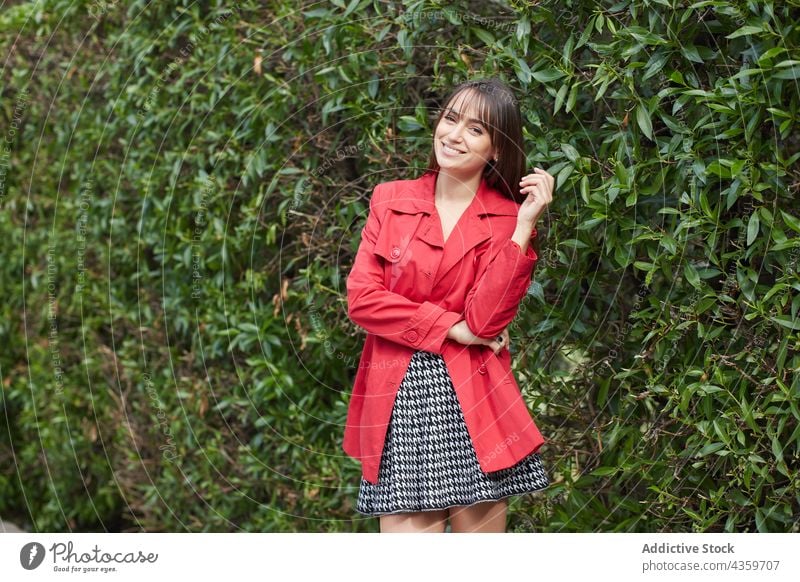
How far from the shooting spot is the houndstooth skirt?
2.71m

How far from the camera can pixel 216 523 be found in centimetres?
459

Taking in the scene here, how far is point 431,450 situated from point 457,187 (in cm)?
71

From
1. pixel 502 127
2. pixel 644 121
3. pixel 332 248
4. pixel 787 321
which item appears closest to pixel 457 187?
pixel 502 127

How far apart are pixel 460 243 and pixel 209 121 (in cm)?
202

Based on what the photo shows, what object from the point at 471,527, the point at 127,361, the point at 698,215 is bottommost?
the point at 127,361

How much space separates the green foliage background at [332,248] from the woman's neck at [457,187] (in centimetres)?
48

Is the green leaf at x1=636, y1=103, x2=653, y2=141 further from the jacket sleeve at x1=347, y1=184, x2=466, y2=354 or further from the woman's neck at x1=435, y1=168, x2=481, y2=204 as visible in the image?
the jacket sleeve at x1=347, y1=184, x2=466, y2=354

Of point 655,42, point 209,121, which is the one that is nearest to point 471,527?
point 655,42

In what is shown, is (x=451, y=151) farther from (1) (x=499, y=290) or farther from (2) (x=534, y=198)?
(1) (x=499, y=290)

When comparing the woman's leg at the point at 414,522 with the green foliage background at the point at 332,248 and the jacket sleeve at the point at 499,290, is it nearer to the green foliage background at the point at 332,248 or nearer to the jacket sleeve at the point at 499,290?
the jacket sleeve at the point at 499,290

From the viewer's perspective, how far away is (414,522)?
9.16 ft

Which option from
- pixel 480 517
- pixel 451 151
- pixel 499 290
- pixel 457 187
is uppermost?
pixel 451 151

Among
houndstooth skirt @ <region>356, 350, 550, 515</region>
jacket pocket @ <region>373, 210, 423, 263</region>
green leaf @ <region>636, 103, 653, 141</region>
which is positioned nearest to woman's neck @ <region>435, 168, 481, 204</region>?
jacket pocket @ <region>373, 210, 423, 263</region>
